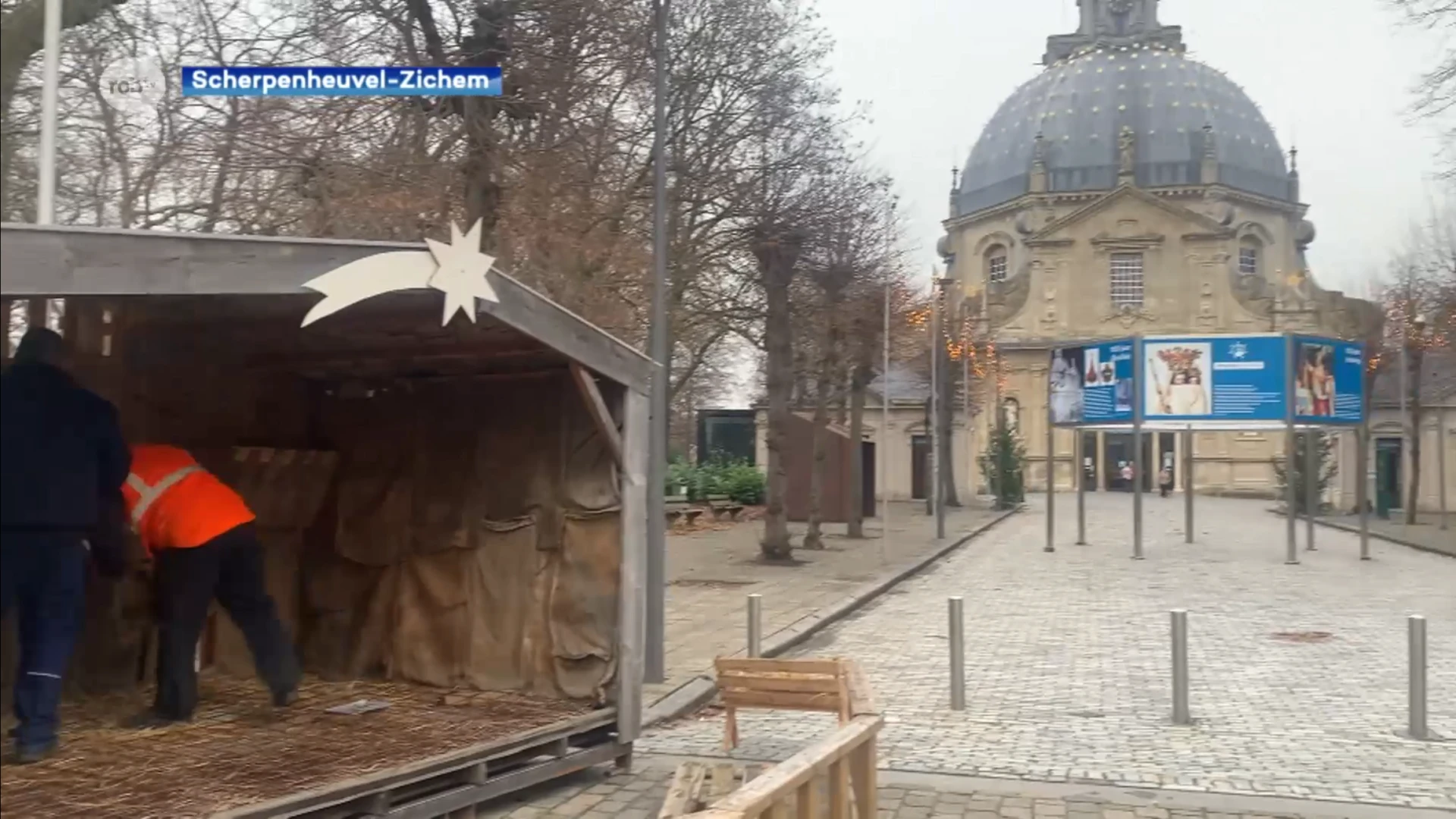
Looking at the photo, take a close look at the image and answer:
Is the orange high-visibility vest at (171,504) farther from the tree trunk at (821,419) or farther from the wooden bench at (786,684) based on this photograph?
the tree trunk at (821,419)

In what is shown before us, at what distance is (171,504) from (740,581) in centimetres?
1303

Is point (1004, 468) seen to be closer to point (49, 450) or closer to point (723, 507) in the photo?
point (723, 507)

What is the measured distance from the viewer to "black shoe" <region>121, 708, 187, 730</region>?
716cm

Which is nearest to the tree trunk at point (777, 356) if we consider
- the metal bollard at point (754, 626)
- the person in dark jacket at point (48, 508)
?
the metal bollard at point (754, 626)

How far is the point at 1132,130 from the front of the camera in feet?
266

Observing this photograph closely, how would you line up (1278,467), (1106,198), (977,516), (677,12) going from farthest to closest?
(1106,198)
(1278,467)
(977,516)
(677,12)

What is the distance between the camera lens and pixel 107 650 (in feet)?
25.7

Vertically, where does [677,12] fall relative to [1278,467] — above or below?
above

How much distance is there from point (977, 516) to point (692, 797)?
37.1m

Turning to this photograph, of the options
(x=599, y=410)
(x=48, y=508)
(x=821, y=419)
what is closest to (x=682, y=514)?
(x=821, y=419)

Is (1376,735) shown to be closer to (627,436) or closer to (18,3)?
(627,436)

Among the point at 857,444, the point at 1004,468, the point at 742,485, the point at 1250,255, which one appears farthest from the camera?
the point at 1250,255

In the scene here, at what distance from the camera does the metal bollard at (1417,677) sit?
8.94 meters

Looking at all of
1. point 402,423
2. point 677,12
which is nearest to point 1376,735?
point 402,423
